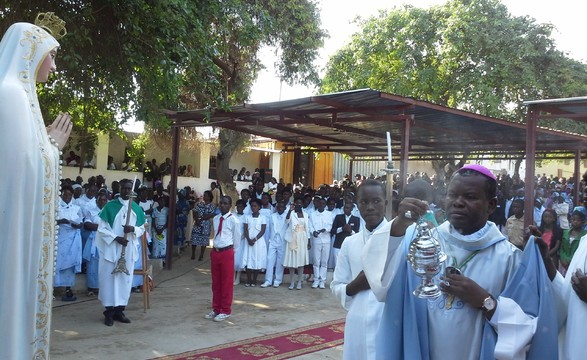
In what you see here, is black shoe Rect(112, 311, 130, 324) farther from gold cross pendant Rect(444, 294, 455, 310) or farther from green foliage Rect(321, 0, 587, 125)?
green foliage Rect(321, 0, 587, 125)

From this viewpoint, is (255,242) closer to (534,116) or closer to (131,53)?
(131,53)

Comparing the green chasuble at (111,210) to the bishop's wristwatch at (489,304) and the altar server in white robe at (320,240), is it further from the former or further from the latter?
the bishop's wristwatch at (489,304)

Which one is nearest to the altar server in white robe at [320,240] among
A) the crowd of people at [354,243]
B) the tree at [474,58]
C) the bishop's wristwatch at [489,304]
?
the crowd of people at [354,243]

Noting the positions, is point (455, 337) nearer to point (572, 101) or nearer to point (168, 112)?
point (572, 101)

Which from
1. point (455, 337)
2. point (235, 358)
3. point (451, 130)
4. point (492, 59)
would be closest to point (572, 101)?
point (451, 130)

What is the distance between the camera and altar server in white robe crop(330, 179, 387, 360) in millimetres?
3266

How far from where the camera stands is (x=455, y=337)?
7.76ft

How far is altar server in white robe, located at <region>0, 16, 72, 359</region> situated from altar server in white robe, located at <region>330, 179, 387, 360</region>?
1.69 m

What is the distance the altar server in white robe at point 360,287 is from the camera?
327 centimetres

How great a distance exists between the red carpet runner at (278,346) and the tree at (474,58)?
43.0 ft

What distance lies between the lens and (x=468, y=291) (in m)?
2.26

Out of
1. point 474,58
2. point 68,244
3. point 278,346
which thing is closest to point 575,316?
point 278,346

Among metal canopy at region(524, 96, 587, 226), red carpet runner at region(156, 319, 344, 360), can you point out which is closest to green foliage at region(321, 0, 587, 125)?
metal canopy at region(524, 96, 587, 226)

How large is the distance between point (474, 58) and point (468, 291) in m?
18.2
